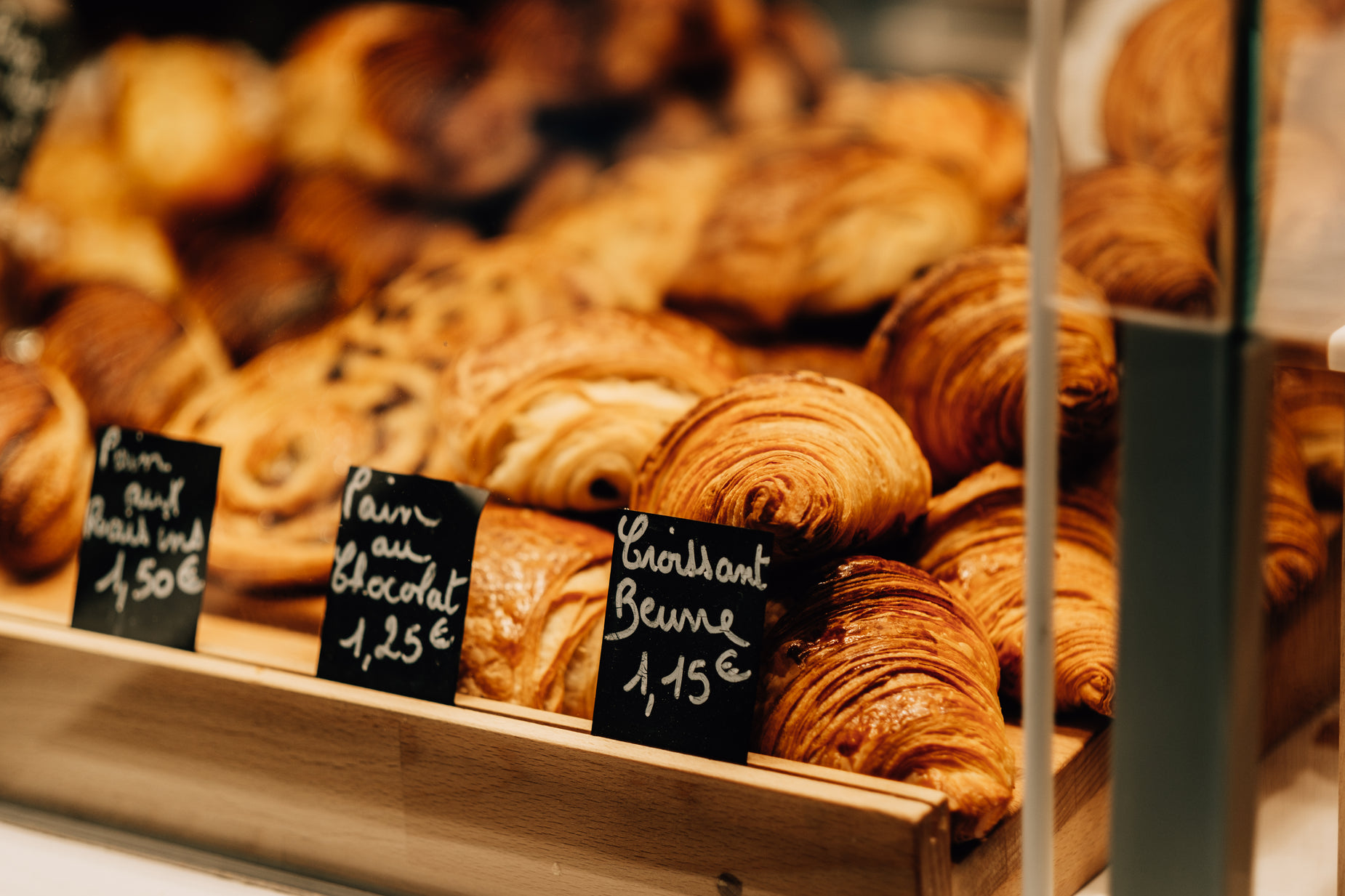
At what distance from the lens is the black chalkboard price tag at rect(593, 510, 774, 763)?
79cm

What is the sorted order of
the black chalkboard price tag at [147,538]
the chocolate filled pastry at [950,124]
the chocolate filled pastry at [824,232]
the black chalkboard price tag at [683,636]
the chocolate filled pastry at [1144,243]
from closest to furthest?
the chocolate filled pastry at [1144,243] < the black chalkboard price tag at [683,636] < the black chalkboard price tag at [147,538] < the chocolate filled pastry at [824,232] < the chocolate filled pastry at [950,124]

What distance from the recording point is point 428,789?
874 millimetres

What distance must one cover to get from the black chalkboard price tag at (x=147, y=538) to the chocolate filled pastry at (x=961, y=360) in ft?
2.03

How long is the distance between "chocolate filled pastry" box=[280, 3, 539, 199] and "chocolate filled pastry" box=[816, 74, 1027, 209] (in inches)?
16.0

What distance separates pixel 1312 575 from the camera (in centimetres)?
63

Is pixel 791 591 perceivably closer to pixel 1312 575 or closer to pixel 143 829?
pixel 1312 575

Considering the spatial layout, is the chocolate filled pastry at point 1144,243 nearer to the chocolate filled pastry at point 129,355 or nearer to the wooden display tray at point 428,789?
the wooden display tray at point 428,789

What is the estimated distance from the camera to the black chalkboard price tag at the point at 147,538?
3.37 feet

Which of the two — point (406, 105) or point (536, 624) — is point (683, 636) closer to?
point (536, 624)

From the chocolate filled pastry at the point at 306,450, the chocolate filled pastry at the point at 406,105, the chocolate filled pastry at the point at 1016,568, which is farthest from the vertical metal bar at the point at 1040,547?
the chocolate filled pastry at the point at 406,105

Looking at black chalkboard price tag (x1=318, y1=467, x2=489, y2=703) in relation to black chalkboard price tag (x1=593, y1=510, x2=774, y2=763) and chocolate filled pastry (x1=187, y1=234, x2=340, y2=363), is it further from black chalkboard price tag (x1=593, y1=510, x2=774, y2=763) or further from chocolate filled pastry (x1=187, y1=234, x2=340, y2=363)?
chocolate filled pastry (x1=187, y1=234, x2=340, y2=363)

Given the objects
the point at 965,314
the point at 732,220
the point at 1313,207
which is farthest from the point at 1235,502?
the point at 732,220

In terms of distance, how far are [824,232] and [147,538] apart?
72cm

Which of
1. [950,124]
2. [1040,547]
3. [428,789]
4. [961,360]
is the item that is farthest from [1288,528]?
[950,124]
